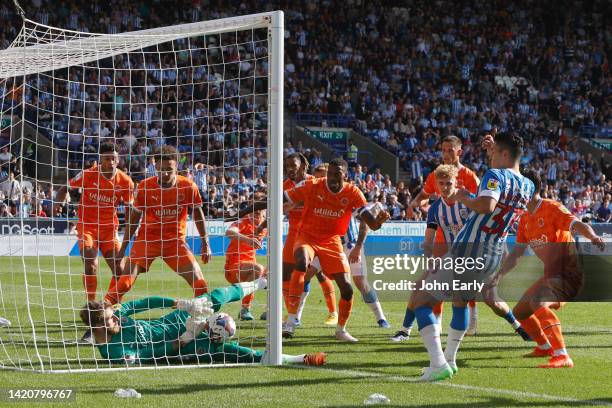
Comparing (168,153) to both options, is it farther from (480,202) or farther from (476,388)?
(476,388)

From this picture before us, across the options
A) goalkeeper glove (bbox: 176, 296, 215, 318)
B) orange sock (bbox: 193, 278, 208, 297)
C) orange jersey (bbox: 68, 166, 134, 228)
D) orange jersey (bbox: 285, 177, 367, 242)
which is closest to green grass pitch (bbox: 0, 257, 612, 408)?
goalkeeper glove (bbox: 176, 296, 215, 318)

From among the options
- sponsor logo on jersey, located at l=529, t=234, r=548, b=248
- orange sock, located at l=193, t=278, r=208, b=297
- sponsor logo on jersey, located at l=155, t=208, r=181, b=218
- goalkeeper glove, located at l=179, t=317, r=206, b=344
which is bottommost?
goalkeeper glove, located at l=179, t=317, r=206, b=344

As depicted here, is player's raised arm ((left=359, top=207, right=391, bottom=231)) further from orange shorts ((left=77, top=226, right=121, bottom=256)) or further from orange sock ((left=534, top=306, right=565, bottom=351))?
orange shorts ((left=77, top=226, right=121, bottom=256))

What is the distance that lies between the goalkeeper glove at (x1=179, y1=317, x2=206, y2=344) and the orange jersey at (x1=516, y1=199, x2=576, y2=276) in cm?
362

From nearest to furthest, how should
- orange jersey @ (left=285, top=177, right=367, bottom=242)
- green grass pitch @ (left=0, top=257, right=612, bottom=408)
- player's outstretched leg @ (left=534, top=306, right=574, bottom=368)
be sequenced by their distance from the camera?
green grass pitch @ (left=0, top=257, right=612, bottom=408) < player's outstretched leg @ (left=534, top=306, right=574, bottom=368) < orange jersey @ (left=285, top=177, right=367, bottom=242)

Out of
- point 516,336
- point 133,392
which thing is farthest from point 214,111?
point 133,392

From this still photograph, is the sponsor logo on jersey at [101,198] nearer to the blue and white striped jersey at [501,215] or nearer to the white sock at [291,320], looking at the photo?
the white sock at [291,320]

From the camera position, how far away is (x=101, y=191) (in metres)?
11.2

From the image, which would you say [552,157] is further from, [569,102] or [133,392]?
[133,392]

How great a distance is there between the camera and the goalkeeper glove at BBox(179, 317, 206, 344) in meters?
8.34

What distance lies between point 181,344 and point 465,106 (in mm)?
30221

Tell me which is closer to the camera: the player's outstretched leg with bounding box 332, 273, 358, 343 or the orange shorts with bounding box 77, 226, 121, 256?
the player's outstretched leg with bounding box 332, 273, 358, 343

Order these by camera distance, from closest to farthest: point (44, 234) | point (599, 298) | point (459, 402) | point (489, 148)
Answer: point (459, 402), point (489, 148), point (599, 298), point (44, 234)

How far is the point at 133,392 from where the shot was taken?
6.84 metres
